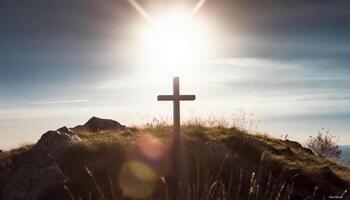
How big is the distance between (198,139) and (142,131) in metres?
2.57

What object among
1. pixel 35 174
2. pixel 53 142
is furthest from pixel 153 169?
pixel 53 142

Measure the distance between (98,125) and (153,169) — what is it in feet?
27.2

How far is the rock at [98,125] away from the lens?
76.1 feet

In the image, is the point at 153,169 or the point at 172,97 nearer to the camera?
the point at 153,169

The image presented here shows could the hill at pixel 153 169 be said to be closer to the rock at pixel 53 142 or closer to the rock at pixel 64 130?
the rock at pixel 53 142

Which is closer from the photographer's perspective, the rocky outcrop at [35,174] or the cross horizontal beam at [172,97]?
the rocky outcrop at [35,174]

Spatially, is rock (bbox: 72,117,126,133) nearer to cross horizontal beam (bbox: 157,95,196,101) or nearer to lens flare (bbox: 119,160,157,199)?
cross horizontal beam (bbox: 157,95,196,101)

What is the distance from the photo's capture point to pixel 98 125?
24.0 m

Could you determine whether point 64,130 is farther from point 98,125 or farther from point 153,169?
point 153,169

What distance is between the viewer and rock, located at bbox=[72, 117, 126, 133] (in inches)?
914

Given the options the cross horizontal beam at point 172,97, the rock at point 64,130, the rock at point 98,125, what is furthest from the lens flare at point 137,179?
the rock at point 98,125

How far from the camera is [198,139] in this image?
61.8ft

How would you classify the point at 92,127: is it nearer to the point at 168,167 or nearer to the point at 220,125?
the point at 220,125

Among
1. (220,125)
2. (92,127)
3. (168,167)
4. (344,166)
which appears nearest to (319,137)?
(344,166)
